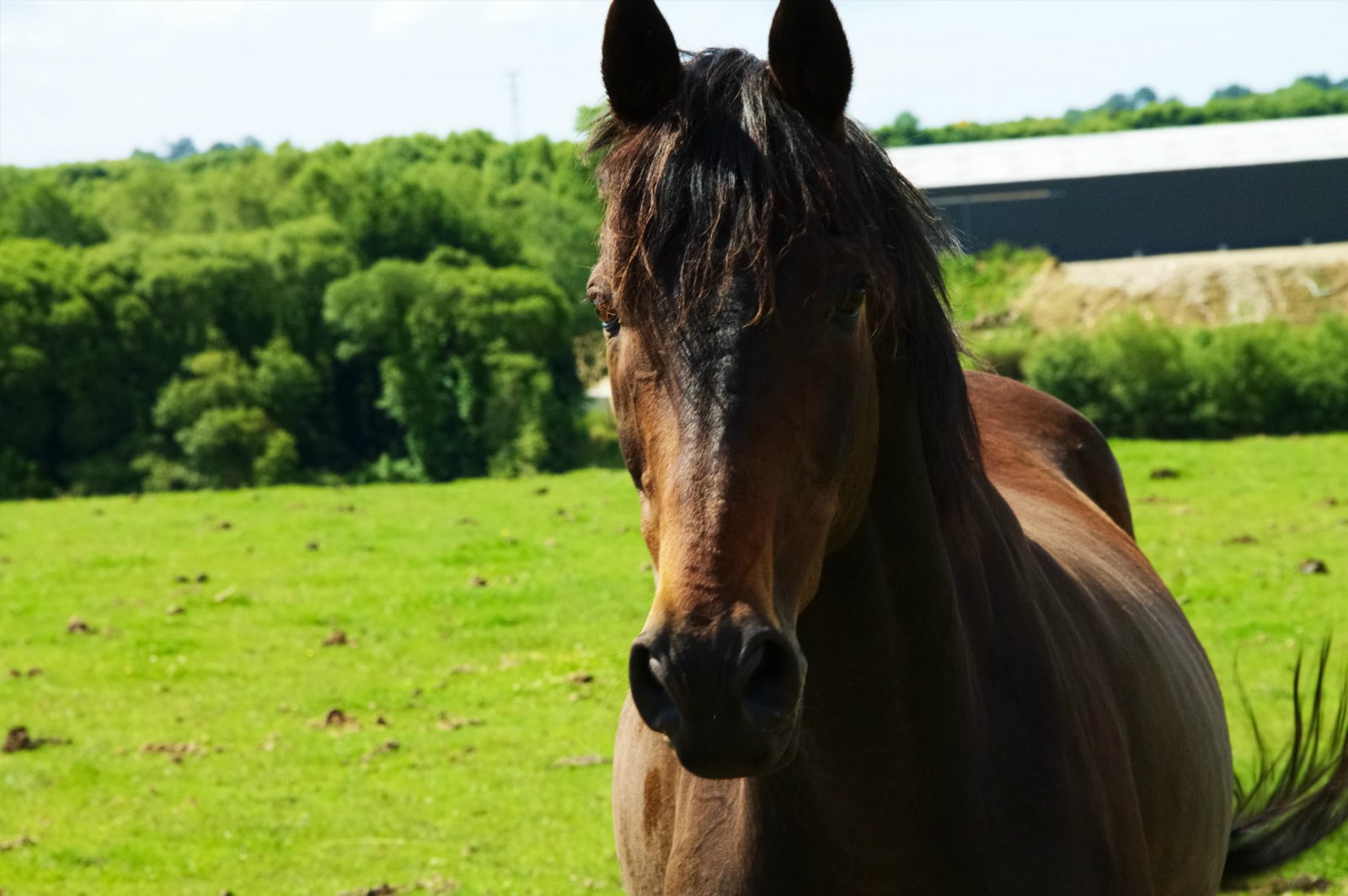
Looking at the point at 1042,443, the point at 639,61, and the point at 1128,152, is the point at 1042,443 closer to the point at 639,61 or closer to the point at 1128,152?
the point at 639,61

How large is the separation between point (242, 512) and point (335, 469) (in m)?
21.6

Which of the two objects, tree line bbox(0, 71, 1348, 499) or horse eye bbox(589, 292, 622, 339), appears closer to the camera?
horse eye bbox(589, 292, 622, 339)

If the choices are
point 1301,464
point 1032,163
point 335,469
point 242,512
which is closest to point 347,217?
point 335,469

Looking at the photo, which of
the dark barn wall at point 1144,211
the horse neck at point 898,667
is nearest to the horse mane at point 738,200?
the horse neck at point 898,667

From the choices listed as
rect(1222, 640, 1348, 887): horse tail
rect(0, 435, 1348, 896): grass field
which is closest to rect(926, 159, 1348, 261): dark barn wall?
rect(0, 435, 1348, 896): grass field

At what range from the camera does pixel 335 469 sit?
38.5m

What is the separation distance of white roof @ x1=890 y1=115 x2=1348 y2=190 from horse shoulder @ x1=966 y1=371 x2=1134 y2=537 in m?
32.7

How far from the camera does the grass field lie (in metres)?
6.86

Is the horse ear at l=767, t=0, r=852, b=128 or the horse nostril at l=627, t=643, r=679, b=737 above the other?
the horse ear at l=767, t=0, r=852, b=128

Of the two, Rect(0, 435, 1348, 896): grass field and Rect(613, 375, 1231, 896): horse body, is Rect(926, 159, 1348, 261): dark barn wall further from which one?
Rect(613, 375, 1231, 896): horse body

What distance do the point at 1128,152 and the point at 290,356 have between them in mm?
28038

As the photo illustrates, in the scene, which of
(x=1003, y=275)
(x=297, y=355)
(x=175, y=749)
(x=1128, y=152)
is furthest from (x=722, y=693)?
(x=1128, y=152)

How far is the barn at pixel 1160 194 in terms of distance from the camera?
122ft

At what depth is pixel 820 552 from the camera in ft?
6.37
